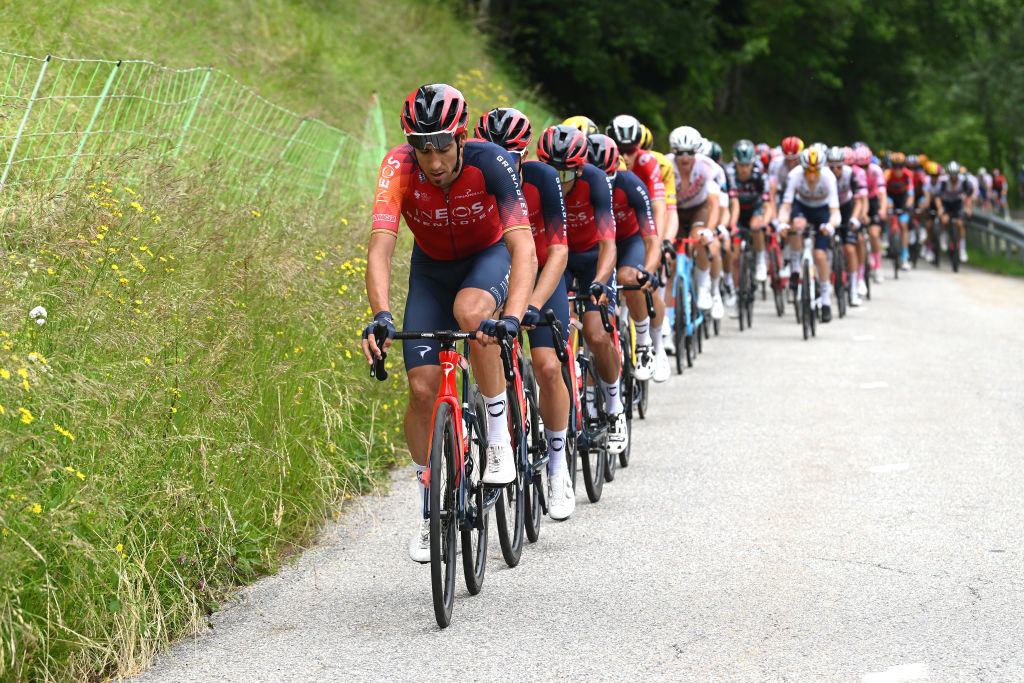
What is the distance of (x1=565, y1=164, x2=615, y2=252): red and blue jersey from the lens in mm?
8539

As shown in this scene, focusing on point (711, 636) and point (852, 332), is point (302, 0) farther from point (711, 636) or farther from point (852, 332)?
point (711, 636)

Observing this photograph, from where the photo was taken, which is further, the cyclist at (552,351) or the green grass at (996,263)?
the green grass at (996,263)

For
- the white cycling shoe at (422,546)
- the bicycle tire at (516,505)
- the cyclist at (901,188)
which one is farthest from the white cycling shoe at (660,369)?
the cyclist at (901,188)

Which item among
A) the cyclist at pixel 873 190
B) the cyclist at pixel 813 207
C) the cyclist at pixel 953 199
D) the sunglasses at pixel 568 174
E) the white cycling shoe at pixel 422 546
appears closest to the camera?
the white cycling shoe at pixel 422 546

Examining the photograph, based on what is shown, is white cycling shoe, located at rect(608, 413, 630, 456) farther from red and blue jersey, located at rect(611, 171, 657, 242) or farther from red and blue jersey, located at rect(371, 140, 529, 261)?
red and blue jersey, located at rect(371, 140, 529, 261)

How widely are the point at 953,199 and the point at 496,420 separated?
27126mm

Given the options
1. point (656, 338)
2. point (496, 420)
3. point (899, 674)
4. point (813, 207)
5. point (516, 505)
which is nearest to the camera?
point (899, 674)

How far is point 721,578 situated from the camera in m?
6.36

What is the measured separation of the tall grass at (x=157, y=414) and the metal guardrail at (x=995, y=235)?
81.6 ft

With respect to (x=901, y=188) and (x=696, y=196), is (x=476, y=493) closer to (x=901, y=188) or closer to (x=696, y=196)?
(x=696, y=196)

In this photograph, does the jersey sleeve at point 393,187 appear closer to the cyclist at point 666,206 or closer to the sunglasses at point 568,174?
the sunglasses at point 568,174

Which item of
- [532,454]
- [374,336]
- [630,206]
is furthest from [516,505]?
[630,206]

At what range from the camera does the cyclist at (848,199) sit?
17641mm

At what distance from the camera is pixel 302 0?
2338cm
